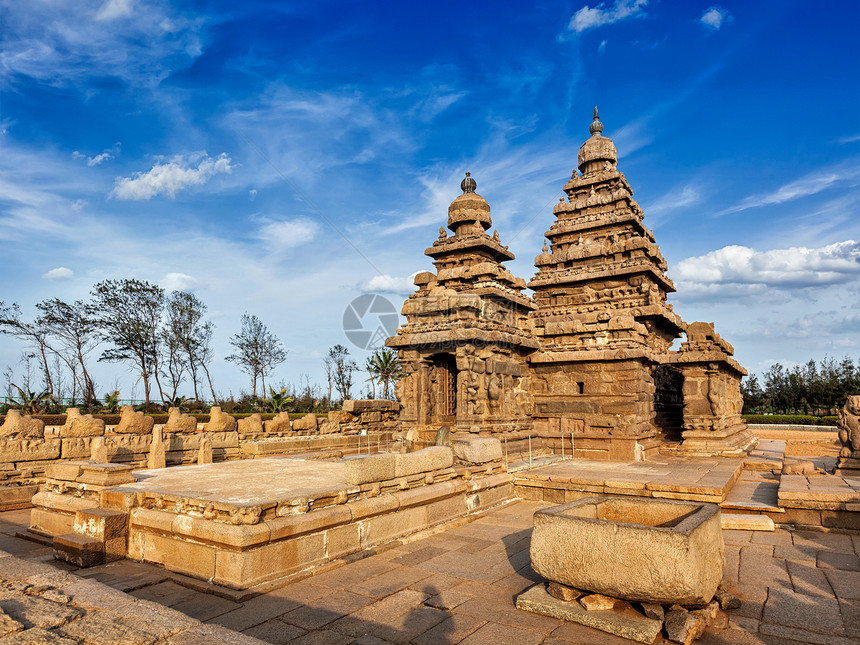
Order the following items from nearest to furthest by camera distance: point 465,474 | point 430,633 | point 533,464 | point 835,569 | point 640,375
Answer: point 430,633 < point 835,569 < point 465,474 < point 533,464 < point 640,375

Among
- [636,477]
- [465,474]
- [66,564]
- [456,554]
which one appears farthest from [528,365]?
[66,564]

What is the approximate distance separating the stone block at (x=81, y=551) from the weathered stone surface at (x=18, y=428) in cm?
462

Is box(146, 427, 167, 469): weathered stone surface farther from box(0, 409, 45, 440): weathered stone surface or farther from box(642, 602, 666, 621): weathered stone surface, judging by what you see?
box(642, 602, 666, 621): weathered stone surface

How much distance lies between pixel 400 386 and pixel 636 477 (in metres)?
6.45

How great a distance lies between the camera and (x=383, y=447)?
49.4ft

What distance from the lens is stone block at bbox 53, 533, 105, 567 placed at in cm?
504

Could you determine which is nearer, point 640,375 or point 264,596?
point 264,596

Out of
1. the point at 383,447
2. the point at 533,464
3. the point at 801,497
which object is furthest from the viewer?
the point at 383,447

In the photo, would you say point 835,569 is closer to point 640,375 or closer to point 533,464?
point 533,464

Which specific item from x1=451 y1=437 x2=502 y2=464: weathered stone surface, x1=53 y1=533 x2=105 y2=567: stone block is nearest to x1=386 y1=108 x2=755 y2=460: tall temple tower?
x1=451 y1=437 x2=502 y2=464: weathered stone surface

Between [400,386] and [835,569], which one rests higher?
[400,386]

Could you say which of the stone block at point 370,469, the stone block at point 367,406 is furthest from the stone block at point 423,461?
the stone block at point 367,406

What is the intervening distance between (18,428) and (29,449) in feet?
1.32

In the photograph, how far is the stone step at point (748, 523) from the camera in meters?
6.53
